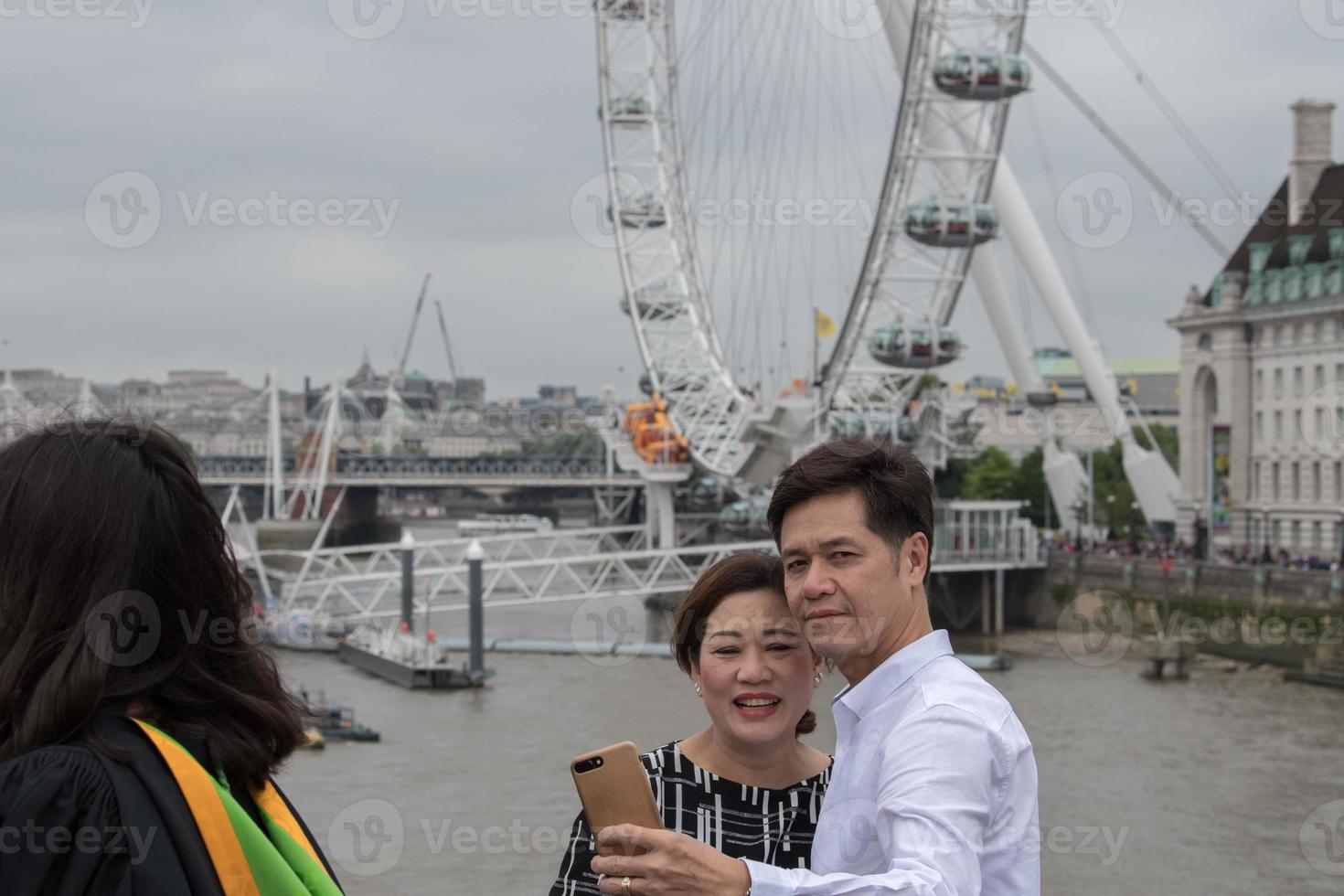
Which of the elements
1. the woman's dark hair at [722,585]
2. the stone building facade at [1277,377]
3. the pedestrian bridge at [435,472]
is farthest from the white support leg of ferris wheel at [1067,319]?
the woman's dark hair at [722,585]

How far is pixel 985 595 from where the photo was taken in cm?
3394

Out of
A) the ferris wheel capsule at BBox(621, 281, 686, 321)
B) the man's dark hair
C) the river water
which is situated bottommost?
the river water

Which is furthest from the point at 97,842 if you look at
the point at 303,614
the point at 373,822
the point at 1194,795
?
the point at 303,614

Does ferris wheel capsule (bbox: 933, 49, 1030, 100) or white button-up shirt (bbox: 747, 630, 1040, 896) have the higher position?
ferris wheel capsule (bbox: 933, 49, 1030, 100)

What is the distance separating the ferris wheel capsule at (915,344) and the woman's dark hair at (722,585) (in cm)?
2717

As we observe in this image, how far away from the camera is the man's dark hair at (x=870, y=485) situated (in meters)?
2.02

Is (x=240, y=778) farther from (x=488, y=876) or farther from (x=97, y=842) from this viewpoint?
(x=488, y=876)

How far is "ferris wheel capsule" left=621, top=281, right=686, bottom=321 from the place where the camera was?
1599 inches

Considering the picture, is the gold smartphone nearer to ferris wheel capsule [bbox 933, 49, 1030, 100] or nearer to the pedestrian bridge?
ferris wheel capsule [bbox 933, 49, 1030, 100]

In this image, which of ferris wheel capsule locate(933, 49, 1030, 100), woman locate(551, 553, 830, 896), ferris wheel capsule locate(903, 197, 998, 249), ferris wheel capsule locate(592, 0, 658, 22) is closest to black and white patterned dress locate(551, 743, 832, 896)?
woman locate(551, 553, 830, 896)

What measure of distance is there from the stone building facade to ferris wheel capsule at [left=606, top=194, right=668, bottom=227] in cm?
1134

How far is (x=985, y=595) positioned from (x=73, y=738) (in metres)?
33.1

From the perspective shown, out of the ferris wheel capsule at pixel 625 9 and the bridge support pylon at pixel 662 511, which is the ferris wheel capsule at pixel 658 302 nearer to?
the bridge support pylon at pixel 662 511

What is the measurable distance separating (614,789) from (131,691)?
466 mm
